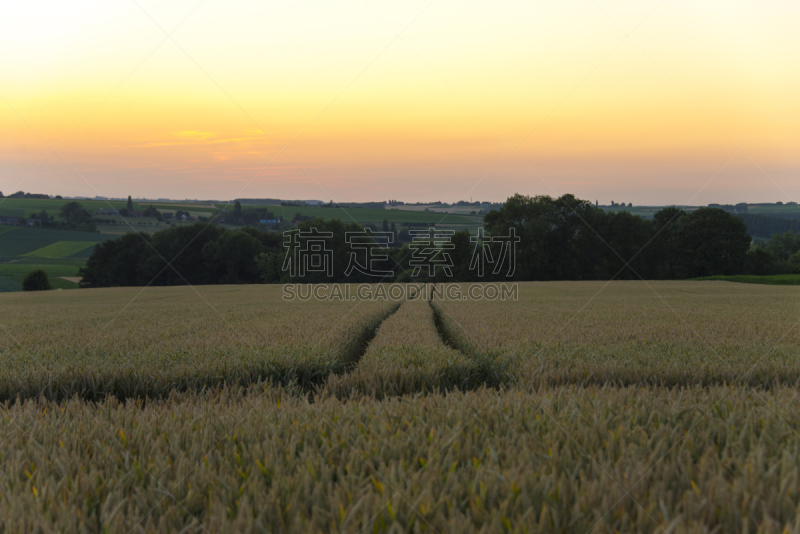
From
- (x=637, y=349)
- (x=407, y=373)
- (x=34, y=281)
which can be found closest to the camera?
(x=407, y=373)

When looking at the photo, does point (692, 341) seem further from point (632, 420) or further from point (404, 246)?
point (404, 246)

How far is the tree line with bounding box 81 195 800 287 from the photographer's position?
5694cm

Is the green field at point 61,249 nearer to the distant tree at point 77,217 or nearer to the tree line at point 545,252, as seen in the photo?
the distant tree at point 77,217

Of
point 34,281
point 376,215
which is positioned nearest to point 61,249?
point 34,281

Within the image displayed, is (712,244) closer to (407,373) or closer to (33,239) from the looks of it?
(407,373)

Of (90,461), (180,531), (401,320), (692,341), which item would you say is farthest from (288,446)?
(401,320)

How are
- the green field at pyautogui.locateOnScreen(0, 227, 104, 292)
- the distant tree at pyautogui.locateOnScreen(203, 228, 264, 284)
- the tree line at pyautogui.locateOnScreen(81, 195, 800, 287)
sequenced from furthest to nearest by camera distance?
the distant tree at pyautogui.locateOnScreen(203, 228, 264, 284) < the green field at pyautogui.locateOnScreen(0, 227, 104, 292) < the tree line at pyautogui.locateOnScreen(81, 195, 800, 287)

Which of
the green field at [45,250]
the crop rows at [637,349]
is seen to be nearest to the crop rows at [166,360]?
the crop rows at [637,349]

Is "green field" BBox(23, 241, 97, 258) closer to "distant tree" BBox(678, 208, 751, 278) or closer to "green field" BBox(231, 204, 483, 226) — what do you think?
"green field" BBox(231, 204, 483, 226)

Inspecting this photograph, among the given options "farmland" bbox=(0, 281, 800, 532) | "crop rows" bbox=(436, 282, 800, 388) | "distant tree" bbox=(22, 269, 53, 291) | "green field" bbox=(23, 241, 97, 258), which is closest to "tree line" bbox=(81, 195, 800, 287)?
"green field" bbox=(23, 241, 97, 258)

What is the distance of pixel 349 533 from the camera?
1.59m

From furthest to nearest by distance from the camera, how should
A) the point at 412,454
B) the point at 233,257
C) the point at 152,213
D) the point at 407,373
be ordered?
the point at 152,213 → the point at 233,257 → the point at 407,373 → the point at 412,454

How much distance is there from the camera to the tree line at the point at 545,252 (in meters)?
56.9

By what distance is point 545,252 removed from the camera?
190 feet
